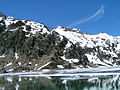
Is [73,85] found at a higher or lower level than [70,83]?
lower

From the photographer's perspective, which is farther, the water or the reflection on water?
the water

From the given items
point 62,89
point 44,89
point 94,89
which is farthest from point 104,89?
point 44,89

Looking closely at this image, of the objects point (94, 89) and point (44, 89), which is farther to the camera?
point (44, 89)

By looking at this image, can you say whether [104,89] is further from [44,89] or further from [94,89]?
[44,89]

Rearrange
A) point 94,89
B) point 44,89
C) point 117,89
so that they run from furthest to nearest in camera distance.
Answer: point 44,89, point 94,89, point 117,89

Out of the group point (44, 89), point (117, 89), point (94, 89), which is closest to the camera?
point (117, 89)

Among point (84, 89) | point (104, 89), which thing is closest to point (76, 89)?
point (84, 89)

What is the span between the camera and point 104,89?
58.2m

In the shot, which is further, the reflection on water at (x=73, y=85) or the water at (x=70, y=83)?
the water at (x=70, y=83)

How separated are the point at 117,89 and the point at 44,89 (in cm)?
1800

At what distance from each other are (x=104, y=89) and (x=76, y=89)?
6467mm

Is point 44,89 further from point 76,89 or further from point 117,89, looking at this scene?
point 117,89

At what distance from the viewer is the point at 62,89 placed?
62656 mm

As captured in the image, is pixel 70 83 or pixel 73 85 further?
pixel 70 83
